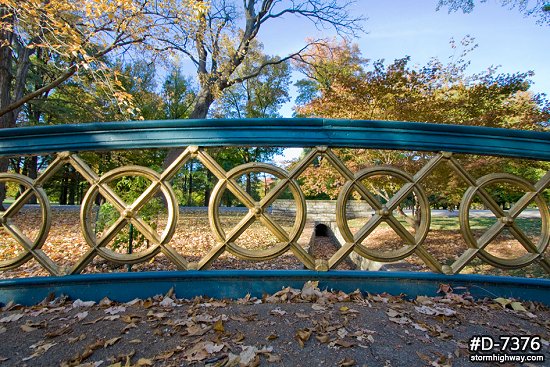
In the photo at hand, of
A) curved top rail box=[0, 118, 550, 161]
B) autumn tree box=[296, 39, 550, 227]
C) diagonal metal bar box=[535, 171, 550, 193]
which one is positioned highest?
autumn tree box=[296, 39, 550, 227]

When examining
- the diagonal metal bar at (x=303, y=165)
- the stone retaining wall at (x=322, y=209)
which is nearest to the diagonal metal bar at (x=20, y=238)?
the diagonal metal bar at (x=303, y=165)

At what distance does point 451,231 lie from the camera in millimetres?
7418

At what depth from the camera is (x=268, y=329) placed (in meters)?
1.53

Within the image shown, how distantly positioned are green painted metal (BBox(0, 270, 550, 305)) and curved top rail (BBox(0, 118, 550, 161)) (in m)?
0.92

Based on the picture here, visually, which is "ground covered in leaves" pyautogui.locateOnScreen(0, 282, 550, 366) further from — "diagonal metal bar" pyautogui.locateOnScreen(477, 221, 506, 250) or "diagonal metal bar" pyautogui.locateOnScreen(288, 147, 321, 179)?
"diagonal metal bar" pyautogui.locateOnScreen(288, 147, 321, 179)

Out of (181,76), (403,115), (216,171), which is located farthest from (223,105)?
(216,171)

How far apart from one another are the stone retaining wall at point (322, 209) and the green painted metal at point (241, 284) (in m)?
8.79

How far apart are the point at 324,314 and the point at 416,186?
43.2 inches

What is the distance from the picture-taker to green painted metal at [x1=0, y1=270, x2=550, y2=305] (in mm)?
1879

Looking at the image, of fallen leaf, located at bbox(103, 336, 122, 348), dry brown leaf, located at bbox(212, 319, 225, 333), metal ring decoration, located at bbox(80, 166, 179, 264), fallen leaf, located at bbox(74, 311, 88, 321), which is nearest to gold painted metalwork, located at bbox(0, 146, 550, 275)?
metal ring decoration, located at bbox(80, 166, 179, 264)

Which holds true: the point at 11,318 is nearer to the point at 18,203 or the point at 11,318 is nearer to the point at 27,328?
the point at 27,328

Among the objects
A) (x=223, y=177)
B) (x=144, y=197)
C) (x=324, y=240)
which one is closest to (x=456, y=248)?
(x=324, y=240)

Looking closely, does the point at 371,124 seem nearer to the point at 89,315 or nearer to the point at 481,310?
the point at 481,310

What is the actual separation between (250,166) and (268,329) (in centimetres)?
104
